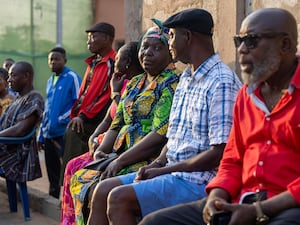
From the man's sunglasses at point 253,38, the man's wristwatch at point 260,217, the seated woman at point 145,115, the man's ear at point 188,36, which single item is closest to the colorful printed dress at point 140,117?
the seated woman at point 145,115

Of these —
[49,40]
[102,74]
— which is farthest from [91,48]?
[49,40]

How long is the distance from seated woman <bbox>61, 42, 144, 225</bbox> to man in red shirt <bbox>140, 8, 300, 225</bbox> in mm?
1780

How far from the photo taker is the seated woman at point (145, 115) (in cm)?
457

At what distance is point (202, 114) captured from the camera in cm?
400

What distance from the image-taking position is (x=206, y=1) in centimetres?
604

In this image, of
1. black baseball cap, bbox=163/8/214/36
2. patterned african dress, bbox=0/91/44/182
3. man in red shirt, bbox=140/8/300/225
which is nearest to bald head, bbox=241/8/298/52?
man in red shirt, bbox=140/8/300/225

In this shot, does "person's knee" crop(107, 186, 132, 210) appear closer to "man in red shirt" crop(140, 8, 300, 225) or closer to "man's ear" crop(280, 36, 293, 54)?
"man in red shirt" crop(140, 8, 300, 225)

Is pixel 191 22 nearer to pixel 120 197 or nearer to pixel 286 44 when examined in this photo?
pixel 286 44

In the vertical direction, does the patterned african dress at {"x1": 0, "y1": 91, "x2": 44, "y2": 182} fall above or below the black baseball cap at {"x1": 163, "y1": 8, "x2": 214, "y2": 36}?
below

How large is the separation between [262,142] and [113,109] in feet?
7.91

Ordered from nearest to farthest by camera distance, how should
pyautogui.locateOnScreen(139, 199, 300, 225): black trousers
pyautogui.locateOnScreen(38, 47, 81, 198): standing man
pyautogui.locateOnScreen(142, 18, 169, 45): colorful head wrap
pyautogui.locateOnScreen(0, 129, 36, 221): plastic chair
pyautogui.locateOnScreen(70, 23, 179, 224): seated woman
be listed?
pyautogui.locateOnScreen(139, 199, 300, 225): black trousers < pyautogui.locateOnScreen(70, 23, 179, 224): seated woman < pyautogui.locateOnScreen(142, 18, 169, 45): colorful head wrap < pyautogui.locateOnScreen(0, 129, 36, 221): plastic chair < pyautogui.locateOnScreen(38, 47, 81, 198): standing man

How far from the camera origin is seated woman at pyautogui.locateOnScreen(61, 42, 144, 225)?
522 cm

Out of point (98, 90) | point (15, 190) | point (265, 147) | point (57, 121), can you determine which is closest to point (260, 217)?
point (265, 147)

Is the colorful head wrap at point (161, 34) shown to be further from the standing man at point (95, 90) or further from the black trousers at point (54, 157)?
the black trousers at point (54, 157)
